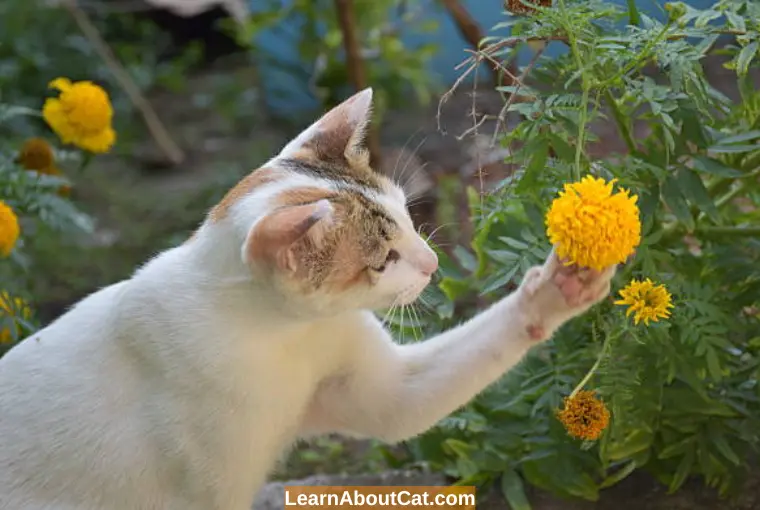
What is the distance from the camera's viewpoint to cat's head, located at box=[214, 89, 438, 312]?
1185 mm

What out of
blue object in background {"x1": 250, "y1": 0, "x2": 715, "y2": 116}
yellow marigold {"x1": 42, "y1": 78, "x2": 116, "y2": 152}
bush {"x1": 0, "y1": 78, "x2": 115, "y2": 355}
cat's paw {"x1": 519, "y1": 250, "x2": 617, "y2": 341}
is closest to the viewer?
cat's paw {"x1": 519, "y1": 250, "x2": 617, "y2": 341}

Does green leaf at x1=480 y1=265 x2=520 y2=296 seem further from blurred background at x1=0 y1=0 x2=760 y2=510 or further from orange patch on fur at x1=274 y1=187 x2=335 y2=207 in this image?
blurred background at x1=0 y1=0 x2=760 y2=510

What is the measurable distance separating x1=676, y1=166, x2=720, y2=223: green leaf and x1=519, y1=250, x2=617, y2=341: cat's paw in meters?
0.25

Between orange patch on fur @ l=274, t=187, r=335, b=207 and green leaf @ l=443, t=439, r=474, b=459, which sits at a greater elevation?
orange patch on fur @ l=274, t=187, r=335, b=207

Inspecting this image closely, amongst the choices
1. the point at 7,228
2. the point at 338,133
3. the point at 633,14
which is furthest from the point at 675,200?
the point at 7,228

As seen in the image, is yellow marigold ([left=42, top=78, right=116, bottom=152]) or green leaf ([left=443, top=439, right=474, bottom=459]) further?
yellow marigold ([left=42, top=78, right=116, bottom=152])

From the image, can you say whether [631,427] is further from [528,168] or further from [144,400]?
[144,400]

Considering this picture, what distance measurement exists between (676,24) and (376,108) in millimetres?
1921

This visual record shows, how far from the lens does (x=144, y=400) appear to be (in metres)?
1.39

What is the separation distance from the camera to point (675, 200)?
1459 mm

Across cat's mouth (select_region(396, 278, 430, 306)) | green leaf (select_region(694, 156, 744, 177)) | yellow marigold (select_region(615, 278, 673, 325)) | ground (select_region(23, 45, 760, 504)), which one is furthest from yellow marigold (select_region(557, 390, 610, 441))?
ground (select_region(23, 45, 760, 504))

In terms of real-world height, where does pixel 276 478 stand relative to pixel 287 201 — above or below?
below

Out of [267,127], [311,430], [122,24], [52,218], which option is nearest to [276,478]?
[311,430]

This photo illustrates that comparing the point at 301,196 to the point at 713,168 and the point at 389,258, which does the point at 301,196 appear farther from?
the point at 713,168
